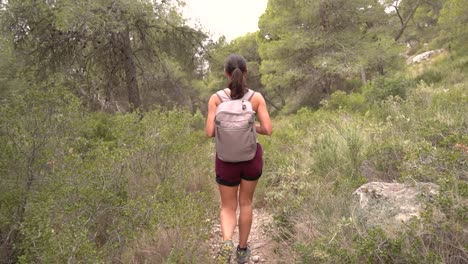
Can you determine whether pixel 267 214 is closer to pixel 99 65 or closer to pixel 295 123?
pixel 295 123

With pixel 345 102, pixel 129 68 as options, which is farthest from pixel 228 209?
pixel 345 102

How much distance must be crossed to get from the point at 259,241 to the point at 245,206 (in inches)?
38.9

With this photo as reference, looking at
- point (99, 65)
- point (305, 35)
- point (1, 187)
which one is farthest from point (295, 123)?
point (305, 35)

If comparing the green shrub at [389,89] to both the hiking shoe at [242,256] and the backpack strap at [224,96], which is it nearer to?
the hiking shoe at [242,256]

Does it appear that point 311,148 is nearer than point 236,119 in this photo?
No

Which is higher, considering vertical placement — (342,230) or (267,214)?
(342,230)

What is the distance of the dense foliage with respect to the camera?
2.53 metres

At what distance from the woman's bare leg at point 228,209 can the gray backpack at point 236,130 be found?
0.37m

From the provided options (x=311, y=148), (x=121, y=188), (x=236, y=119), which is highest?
(x=236, y=119)

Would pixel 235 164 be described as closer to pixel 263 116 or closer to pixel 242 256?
pixel 263 116

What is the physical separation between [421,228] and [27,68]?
8.32 metres

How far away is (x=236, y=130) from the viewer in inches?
112

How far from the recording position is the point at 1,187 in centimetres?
300

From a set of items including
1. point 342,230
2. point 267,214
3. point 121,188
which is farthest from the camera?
point 267,214
